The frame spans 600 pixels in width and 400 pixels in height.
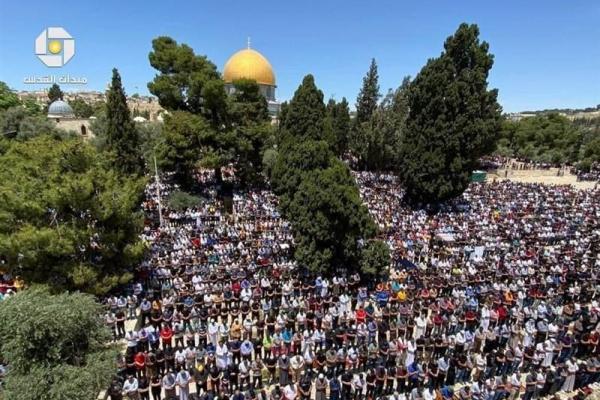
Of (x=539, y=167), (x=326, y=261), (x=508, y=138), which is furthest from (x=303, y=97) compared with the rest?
(x=508, y=138)

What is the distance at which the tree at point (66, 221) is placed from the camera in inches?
518

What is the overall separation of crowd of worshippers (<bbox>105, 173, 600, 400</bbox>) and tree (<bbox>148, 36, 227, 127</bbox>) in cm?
1130

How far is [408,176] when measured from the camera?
30047 millimetres

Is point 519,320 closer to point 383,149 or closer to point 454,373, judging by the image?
point 454,373

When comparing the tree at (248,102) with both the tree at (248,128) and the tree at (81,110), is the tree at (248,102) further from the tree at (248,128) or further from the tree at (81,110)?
the tree at (81,110)

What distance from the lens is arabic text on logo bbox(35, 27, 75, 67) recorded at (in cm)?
2428

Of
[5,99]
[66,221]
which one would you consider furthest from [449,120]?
[5,99]

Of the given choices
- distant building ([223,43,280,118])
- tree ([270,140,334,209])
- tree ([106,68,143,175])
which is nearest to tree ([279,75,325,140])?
tree ([270,140,334,209])

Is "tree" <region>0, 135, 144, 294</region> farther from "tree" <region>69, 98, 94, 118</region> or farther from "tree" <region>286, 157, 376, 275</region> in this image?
"tree" <region>69, 98, 94, 118</region>

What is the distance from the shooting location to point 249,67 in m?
67.4

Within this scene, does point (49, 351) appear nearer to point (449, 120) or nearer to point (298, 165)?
point (298, 165)

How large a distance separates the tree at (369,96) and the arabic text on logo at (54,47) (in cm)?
3014

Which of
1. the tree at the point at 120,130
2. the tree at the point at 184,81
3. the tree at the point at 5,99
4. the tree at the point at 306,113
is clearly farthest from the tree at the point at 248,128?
the tree at the point at 5,99

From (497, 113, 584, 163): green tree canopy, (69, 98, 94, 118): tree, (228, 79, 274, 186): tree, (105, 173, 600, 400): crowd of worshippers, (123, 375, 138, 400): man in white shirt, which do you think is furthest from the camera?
(69, 98, 94, 118): tree
